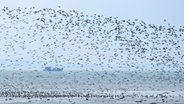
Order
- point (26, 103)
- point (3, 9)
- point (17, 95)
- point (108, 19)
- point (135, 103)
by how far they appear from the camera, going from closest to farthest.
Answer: point (3, 9), point (108, 19), point (26, 103), point (135, 103), point (17, 95)

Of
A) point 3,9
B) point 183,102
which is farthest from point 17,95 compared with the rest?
point 3,9

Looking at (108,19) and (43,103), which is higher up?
(108,19)

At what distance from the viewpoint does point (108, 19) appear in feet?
187

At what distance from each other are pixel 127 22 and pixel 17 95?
27.0m

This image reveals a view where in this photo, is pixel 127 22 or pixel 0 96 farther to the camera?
pixel 0 96

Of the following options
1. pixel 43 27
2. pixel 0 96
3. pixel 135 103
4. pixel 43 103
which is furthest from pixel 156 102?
pixel 43 27

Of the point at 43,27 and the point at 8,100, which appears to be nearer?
the point at 43,27

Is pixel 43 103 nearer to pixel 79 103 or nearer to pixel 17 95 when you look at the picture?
pixel 79 103

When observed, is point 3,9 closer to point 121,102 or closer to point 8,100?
point 8,100

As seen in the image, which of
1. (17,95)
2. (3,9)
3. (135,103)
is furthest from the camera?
(17,95)

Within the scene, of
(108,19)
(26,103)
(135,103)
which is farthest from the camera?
(135,103)

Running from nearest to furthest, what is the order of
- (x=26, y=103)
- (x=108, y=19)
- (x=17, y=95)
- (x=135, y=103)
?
(x=108, y=19), (x=26, y=103), (x=135, y=103), (x=17, y=95)

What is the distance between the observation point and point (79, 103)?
71.8m

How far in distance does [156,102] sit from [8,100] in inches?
811
